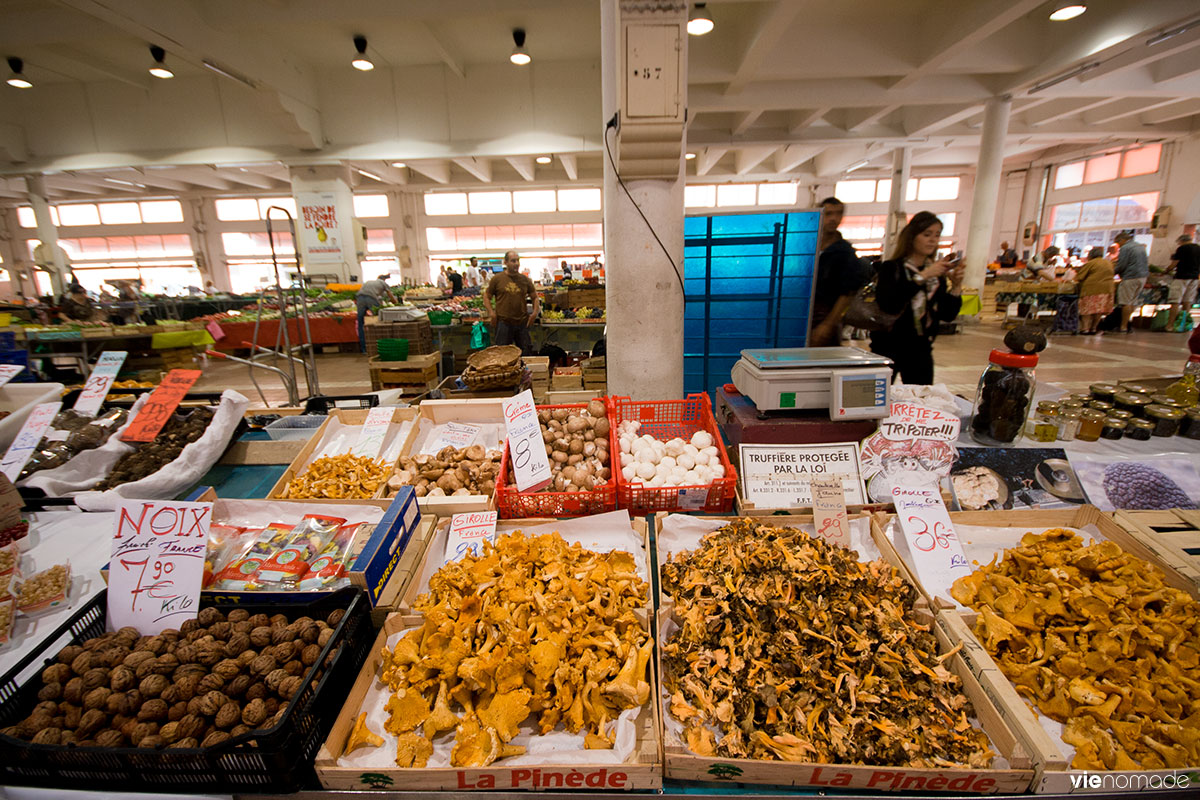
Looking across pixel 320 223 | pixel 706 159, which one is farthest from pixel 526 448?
pixel 706 159

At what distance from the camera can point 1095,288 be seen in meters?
10.1

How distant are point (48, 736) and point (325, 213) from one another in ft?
40.0

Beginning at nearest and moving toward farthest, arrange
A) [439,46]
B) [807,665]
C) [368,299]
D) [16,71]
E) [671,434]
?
[807,665], [671,434], [439,46], [16,71], [368,299]

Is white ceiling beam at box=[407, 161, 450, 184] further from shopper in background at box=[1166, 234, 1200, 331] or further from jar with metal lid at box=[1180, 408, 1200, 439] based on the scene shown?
shopper in background at box=[1166, 234, 1200, 331]

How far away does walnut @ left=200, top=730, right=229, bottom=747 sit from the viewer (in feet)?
3.58

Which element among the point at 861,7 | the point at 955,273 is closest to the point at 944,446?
the point at 955,273

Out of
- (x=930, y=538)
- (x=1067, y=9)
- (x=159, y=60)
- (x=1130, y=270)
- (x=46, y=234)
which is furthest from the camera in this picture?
(x=46, y=234)

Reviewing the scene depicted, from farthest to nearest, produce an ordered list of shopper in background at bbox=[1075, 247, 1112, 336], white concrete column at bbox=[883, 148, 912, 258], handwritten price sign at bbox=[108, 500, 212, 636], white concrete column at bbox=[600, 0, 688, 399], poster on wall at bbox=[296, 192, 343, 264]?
white concrete column at bbox=[883, 148, 912, 258]
poster on wall at bbox=[296, 192, 343, 264]
shopper in background at bbox=[1075, 247, 1112, 336]
white concrete column at bbox=[600, 0, 688, 399]
handwritten price sign at bbox=[108, 500, 212, 636]

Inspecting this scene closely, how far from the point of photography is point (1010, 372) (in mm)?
2154

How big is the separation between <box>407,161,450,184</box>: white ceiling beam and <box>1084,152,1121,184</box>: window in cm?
2203

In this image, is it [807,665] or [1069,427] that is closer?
[807,665]

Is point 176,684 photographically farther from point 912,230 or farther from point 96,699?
point 912,230

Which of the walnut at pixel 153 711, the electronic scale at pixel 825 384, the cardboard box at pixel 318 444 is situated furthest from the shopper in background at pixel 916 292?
the walnut at pixel 153 711

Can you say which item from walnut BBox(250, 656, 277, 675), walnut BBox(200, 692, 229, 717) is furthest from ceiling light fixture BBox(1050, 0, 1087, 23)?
walnut BBox(200, 692, 229, 717)
